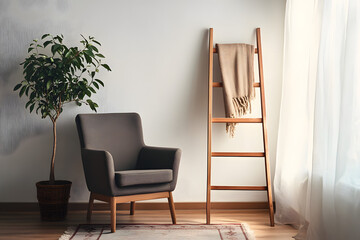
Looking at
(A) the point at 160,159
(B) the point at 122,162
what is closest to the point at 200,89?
(A) the point at 160,159

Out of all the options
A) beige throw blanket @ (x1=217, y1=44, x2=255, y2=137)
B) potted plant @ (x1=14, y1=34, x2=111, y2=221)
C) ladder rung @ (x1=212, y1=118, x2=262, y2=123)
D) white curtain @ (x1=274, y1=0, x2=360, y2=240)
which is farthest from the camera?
beige throw blanket @ (x1=217, y1=44, x2=255, y2=137)

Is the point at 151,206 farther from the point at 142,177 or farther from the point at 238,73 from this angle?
the point at 238,73

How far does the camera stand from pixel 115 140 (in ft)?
13.0

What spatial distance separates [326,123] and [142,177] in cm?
138

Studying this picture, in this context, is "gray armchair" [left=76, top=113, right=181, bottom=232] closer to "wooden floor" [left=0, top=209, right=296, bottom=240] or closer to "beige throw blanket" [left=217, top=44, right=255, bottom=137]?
"wooden floor" [left=0, top=209, right=296, bottom=240]

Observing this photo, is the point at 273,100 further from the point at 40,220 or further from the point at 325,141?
the point at 40,220

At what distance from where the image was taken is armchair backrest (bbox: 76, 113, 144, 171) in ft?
12.5

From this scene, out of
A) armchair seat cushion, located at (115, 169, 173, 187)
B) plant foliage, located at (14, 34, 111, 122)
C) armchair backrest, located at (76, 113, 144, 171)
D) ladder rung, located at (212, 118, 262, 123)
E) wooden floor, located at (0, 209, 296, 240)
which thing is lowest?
wooden floor, located at (0, 209, 296, 240)

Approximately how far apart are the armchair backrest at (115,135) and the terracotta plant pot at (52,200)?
43 cm

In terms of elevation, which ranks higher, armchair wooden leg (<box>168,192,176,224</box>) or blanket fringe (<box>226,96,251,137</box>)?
blanket fringe (<box>226,96,251,137</box>)

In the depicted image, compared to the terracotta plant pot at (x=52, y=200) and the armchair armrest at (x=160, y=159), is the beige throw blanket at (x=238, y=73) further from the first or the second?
the terracotta plant pot at (x=52, y=200)

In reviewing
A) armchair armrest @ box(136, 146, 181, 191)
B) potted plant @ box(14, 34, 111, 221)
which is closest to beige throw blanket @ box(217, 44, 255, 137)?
armchair armrest @ box(136, 146, 181, 191)

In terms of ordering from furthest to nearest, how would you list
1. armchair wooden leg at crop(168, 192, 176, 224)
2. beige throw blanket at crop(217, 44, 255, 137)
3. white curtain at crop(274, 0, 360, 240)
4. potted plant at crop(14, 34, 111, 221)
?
beige throw blanket at crop(217, 44, 255, 137), potted plant at crop(14, 34, 111, 221), armchair wooden leg at crop(168, 192, 176, 224), white curtain at crop(274, 0, 360, 240)

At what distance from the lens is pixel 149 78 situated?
424cm
